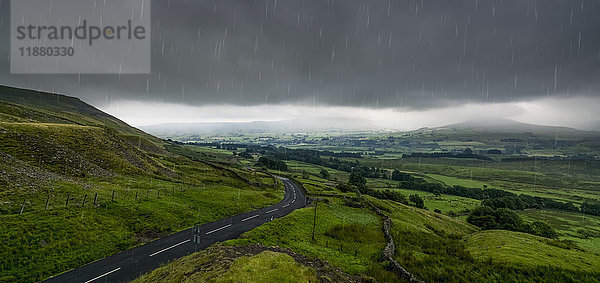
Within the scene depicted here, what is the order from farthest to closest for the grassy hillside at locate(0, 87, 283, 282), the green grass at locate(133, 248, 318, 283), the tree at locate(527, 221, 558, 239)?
the tree at locate(527, 221, 558, 239) < the grassy hillside at locate(0, 87, 283, 282) < the green grass at locate(133, 248, 318, 283)

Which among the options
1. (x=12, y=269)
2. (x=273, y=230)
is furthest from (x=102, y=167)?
(x=273, y=230)

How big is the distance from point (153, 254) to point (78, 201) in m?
17.6

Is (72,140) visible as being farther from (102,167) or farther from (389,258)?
(389,258)

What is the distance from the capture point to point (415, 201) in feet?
322

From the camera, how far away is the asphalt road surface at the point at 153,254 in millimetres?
21656

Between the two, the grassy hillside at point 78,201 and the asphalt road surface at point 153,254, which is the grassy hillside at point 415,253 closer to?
the asphalt road surface at point 153,254

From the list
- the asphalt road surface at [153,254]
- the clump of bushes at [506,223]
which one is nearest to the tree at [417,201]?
the clump of bushes at [506,223]

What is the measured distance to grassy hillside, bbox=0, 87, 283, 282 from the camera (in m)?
23.7

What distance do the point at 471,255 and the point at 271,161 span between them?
416ft

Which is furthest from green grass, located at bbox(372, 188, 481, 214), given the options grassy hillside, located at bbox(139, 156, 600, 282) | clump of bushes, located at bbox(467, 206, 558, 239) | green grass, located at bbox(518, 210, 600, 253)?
grassy hillside, located at bbox(139, 156, 600, 282)

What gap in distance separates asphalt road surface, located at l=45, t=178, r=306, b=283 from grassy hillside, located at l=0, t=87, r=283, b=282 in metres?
1.61

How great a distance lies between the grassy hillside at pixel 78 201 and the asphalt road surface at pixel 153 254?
1.61 meters

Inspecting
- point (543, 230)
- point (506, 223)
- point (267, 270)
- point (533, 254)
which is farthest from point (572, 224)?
point (267, 270)

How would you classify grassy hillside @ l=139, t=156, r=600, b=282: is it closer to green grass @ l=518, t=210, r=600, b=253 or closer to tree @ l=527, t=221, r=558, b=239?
tree @ l=527, t=221, r=558, b=239
